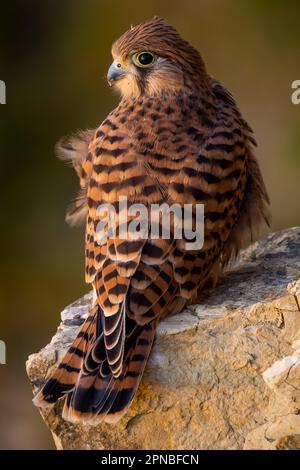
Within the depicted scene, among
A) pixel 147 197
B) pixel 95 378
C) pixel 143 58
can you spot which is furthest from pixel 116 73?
pixel 95 378

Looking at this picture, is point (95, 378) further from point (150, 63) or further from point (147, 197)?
point (150, 63)

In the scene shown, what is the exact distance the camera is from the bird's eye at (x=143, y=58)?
5.07 m

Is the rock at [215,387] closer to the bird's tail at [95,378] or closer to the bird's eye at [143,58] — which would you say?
the bird's tail at [95,378]

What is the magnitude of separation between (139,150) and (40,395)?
106cm

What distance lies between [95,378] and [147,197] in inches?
29.0

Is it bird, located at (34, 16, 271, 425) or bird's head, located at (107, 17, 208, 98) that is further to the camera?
bird's head, located at (107, 17, 208, 98)

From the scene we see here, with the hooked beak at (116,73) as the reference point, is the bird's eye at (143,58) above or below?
above

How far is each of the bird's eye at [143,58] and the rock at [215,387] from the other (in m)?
1.16

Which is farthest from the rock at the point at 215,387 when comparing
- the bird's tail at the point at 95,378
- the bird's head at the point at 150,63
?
the bird's head at the point at 150,63

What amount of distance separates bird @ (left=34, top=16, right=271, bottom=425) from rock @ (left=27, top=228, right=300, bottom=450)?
0.11 metres

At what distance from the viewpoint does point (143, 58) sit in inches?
200

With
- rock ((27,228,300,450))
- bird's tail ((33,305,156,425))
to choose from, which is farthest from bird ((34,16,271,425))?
rock ((27,228,300,450))

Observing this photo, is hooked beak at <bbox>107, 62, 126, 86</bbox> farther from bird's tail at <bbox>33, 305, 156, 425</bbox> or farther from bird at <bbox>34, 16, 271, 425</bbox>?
bird's tail at <bbox>33, 305, 156, 425</bbox>

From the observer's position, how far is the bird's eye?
5074mm
